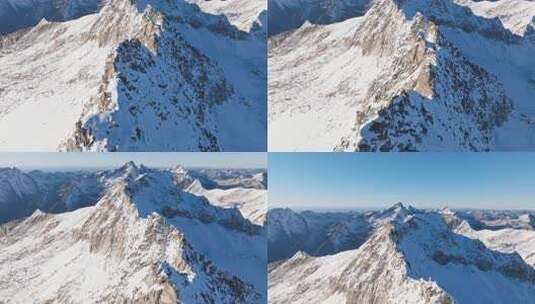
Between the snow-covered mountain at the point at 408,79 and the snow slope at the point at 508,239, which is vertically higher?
the snow-covered mountain at the point at 408,79

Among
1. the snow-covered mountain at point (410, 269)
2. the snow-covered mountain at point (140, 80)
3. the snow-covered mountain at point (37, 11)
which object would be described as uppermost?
the snow-covered mountain at point (37, 11)

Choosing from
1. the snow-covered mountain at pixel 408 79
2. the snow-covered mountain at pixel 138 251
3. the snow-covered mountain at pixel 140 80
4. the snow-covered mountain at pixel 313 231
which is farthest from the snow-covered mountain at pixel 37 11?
the snow-covered mountain at pixel 313 231

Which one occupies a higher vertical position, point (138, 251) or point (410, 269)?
point (138, 251)

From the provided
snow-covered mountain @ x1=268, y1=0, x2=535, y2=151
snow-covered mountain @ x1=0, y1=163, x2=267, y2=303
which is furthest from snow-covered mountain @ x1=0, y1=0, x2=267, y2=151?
snow-covered mountain @ x1=0, y1=163, x2=267, y2=303

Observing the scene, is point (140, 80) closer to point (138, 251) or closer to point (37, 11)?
point (138, 251)

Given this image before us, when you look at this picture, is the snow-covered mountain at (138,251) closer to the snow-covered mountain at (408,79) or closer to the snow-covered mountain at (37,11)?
the snow-covered mountain at (408,79)

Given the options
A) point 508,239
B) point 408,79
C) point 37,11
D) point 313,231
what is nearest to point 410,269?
point 508,239
